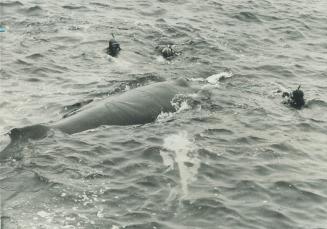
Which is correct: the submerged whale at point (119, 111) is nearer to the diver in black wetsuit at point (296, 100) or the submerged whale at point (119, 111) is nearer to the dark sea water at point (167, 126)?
the dark sea water at point (167, 126)

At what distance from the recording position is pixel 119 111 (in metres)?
13.8

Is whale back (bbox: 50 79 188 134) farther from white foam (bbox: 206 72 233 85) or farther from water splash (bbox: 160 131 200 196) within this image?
white foam (bbox: 206 72 233 85)

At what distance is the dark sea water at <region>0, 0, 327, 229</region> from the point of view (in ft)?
33.8

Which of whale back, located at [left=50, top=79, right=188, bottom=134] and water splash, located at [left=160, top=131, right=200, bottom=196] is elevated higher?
whale back, located at [left=50, top=79, right=188, bottom=134]

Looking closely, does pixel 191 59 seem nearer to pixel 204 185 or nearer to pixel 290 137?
pixel 290 137

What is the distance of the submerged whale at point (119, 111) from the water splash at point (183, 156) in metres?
1.19

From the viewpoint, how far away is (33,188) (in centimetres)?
1055

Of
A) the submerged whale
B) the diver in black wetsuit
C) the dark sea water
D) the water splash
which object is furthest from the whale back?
the diver in black wetsuit

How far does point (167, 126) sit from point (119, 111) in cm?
130

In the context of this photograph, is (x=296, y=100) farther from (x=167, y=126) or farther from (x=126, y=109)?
(x=126, y=109)

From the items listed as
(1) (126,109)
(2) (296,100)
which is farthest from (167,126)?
(2) (296,100)

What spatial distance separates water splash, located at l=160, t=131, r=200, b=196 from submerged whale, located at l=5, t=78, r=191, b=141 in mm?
1191

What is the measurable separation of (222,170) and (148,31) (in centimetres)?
1234

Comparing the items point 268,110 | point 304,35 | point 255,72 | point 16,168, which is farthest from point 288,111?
point 304,35
